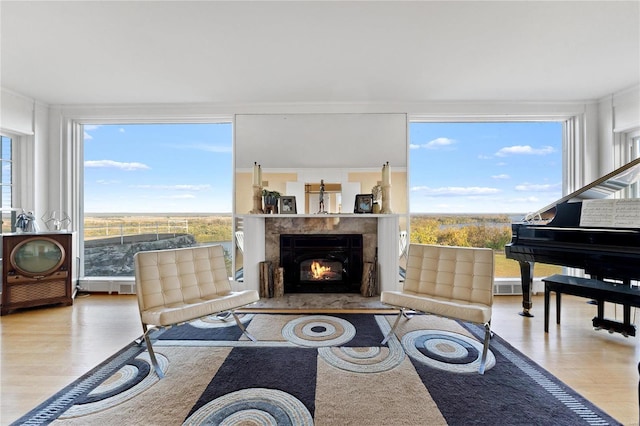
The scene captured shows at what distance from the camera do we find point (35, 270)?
130 inches

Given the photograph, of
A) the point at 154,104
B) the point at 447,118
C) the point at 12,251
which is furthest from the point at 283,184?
the point at 12,251

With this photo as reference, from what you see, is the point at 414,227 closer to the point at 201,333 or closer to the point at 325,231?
the point at 325,231

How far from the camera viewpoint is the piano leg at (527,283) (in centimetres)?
291

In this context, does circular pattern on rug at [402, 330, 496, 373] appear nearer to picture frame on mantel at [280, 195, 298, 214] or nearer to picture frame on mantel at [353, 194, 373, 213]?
picture frame on mantel at [353, 194, 373, 213]

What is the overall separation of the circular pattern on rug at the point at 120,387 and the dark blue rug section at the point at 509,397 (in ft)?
Answer: 6.06

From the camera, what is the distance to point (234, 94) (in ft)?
11.7

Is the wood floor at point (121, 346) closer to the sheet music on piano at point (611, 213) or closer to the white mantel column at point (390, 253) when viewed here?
the sheet music on piano at point (611, 213)

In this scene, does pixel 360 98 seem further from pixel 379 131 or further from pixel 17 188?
pixel 17 188

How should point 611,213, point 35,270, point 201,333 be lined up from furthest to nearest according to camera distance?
point 35,270, point 201,333, point 611,213

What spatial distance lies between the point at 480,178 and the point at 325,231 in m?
2.39

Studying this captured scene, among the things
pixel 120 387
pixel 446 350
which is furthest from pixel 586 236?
pixel 120 387

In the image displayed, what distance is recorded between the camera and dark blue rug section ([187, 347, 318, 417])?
175cm

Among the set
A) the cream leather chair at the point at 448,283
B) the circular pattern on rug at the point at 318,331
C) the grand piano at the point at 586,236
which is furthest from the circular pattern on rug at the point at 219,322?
the grand piano at the point at 586,236

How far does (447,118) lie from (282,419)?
393cm
